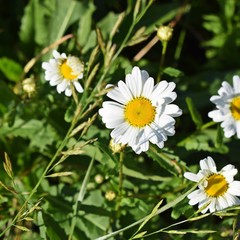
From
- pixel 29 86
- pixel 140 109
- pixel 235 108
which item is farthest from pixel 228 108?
pixel 29 86

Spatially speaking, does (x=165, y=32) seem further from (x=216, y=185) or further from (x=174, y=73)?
(x=216, y=185)

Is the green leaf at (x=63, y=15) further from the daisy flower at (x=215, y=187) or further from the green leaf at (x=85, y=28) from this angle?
the daisy flower at (x=215, y=187)

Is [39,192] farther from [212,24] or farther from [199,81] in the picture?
[212,24]

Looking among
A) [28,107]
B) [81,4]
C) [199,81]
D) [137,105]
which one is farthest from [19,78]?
[199,81]

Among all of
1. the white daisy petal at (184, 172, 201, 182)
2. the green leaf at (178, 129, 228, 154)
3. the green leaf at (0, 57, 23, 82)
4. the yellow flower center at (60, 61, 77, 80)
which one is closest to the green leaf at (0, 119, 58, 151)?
the green leaf at (0, 57, 23, 82)

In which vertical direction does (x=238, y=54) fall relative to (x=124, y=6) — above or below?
below
